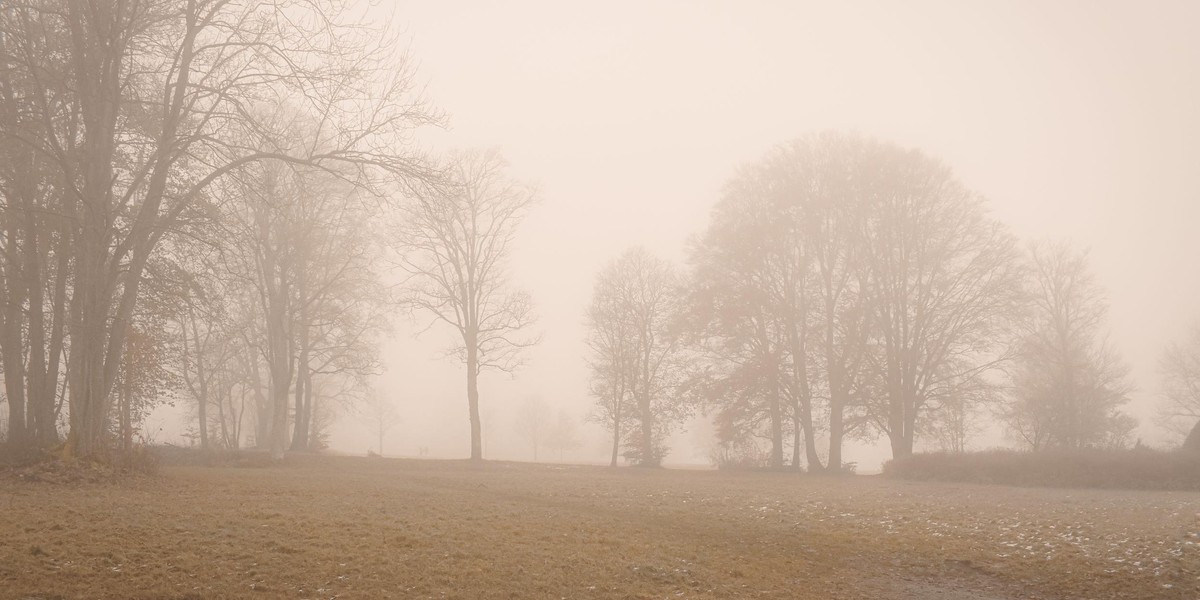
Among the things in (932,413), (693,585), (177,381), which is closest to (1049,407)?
(932,413)

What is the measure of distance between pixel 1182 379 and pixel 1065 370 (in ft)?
82.1

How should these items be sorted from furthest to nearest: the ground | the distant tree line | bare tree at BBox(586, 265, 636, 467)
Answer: bare tree at BBox(586, 265, 636, 467) < the distant tree line < the ground

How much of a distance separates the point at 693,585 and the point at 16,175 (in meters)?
18.5

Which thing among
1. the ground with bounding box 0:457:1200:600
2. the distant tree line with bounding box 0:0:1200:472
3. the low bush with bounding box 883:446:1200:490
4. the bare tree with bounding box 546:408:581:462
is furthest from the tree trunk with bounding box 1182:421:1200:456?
the bare tree with bounding box 546:408:581:462

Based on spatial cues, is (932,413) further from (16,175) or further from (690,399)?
(16,175)

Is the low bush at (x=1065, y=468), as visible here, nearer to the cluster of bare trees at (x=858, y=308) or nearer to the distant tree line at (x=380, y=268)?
the distant tree line at (x=380, y=268)

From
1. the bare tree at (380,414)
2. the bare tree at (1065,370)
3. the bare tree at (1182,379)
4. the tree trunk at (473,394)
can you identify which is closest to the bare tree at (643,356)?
the tree trunk at (473,394)

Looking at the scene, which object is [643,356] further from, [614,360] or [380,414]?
[380,414]

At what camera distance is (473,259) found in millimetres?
36219

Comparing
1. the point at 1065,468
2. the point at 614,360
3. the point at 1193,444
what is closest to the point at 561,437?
the point at 614,360

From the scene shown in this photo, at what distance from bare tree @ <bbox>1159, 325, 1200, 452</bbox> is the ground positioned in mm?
43536

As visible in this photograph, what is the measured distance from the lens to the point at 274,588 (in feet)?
25.9

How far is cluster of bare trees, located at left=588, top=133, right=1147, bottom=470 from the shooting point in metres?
33.0

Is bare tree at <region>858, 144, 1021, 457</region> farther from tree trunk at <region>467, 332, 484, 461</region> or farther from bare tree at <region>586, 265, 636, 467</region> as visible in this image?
tree trunk at <region>467, 332, 484, 461</region>
